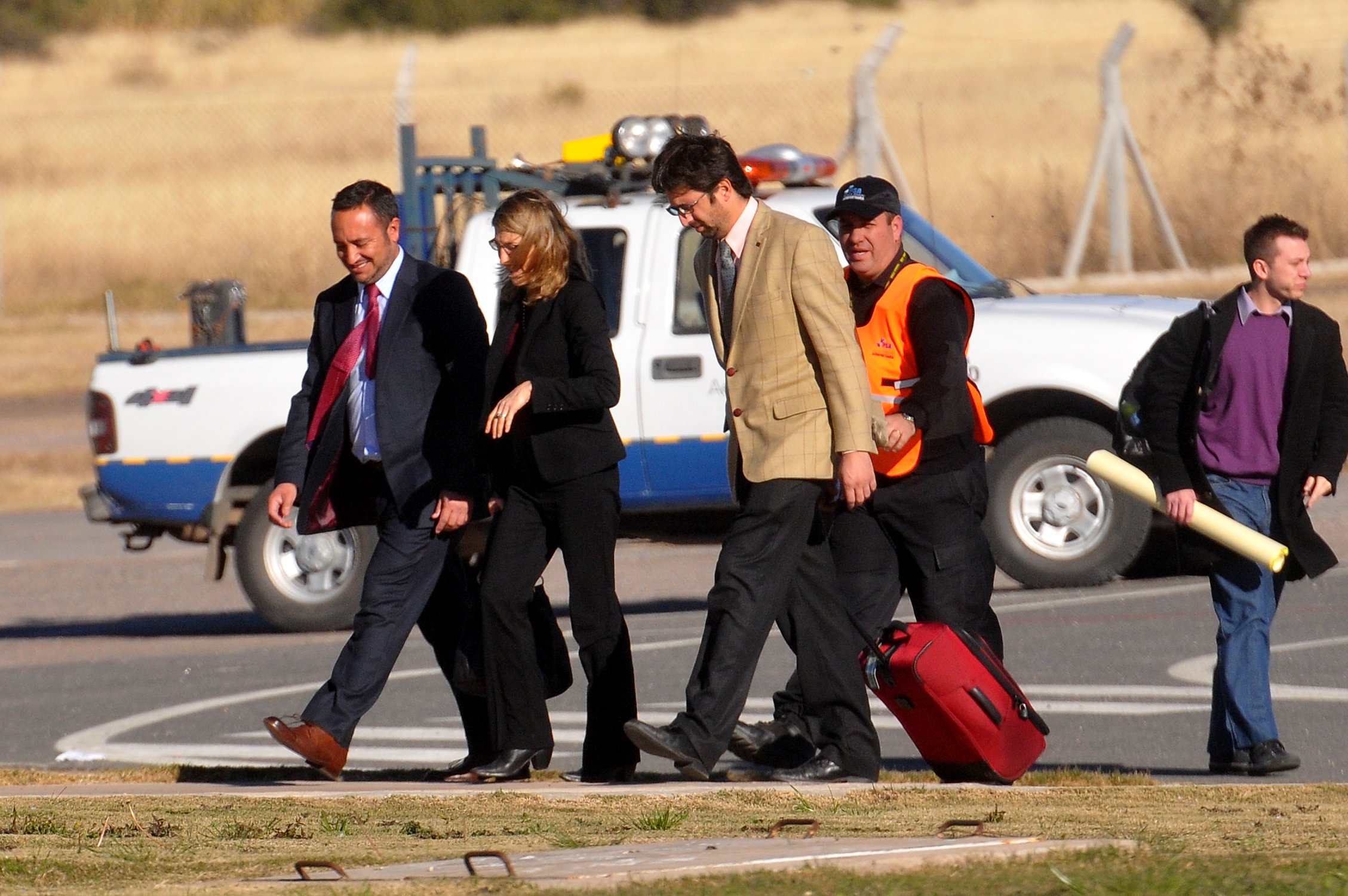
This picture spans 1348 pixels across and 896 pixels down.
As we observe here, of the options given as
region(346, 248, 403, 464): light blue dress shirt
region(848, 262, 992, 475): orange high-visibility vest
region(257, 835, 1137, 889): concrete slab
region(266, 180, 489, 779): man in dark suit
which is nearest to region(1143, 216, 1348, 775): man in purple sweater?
region(848, 262, 992, 475): orange high-visibility vest

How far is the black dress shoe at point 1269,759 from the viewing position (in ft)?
21.4

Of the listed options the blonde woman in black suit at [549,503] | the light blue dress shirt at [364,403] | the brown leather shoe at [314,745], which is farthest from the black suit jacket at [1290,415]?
the brown leather shoe at [314,745]

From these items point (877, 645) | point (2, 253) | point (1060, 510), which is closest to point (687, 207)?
point (877, 645)

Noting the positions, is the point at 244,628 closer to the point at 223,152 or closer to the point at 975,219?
the point at 975,219

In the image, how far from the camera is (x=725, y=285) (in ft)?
19.9

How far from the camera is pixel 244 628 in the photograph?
11188mm

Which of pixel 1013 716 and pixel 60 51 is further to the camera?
pixel 60 51

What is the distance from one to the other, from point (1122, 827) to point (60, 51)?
48.7m

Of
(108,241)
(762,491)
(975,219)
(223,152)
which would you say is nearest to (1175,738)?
(762,491)

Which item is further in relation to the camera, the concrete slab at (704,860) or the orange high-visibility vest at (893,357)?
the orange high-visibility vest at (893,357)

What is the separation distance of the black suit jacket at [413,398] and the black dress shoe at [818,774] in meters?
1.31

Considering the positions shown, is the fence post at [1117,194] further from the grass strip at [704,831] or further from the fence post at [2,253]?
the fence post at [2,253]

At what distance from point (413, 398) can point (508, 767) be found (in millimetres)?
1172

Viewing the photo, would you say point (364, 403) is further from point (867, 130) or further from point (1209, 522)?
point (867, 130)
